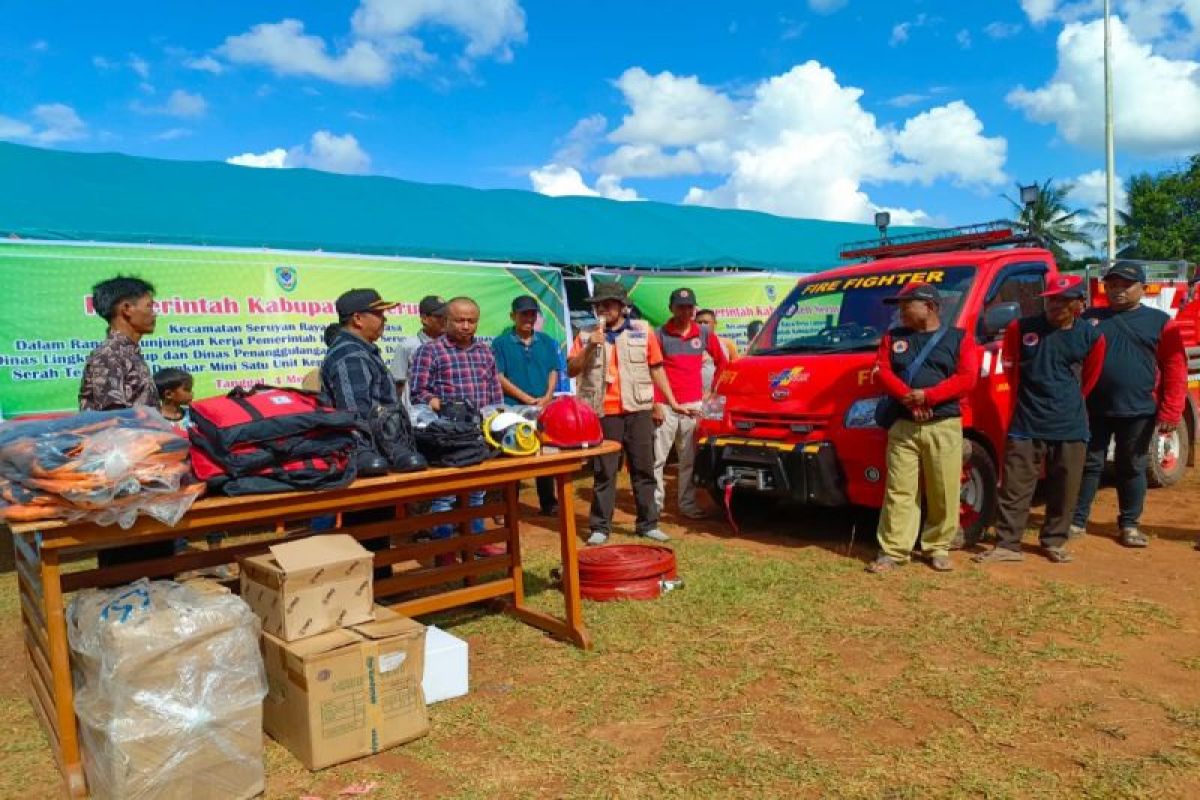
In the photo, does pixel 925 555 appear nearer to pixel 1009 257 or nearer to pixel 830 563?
pixel 830 563

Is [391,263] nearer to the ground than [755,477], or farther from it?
farther from it

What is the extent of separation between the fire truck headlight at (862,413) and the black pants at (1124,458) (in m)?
1.64

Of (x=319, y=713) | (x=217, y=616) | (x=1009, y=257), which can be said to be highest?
(x=1009, y=257)

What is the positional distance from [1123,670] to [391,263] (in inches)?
279

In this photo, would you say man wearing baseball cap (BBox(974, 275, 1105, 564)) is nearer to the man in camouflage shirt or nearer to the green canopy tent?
the man in camouflage shirt

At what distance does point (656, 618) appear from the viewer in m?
4.77

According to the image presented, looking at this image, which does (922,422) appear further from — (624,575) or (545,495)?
(545,495)

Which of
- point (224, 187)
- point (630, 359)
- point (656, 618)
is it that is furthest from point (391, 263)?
point (656, 618)

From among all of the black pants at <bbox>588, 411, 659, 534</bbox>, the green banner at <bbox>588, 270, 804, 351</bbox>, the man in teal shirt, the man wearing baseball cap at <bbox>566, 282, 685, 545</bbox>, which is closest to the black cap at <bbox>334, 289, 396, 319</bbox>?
the man wearing baseball cap at <bbox>566, 282, 685, 545</bbox>

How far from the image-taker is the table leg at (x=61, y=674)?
3.03 meters

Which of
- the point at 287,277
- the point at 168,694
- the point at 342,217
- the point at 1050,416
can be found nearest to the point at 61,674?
the point at 168,694

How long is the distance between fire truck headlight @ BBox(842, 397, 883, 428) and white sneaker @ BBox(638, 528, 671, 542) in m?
1.64

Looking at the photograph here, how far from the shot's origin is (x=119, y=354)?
4.08 meters

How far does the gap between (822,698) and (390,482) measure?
6.87 ft
